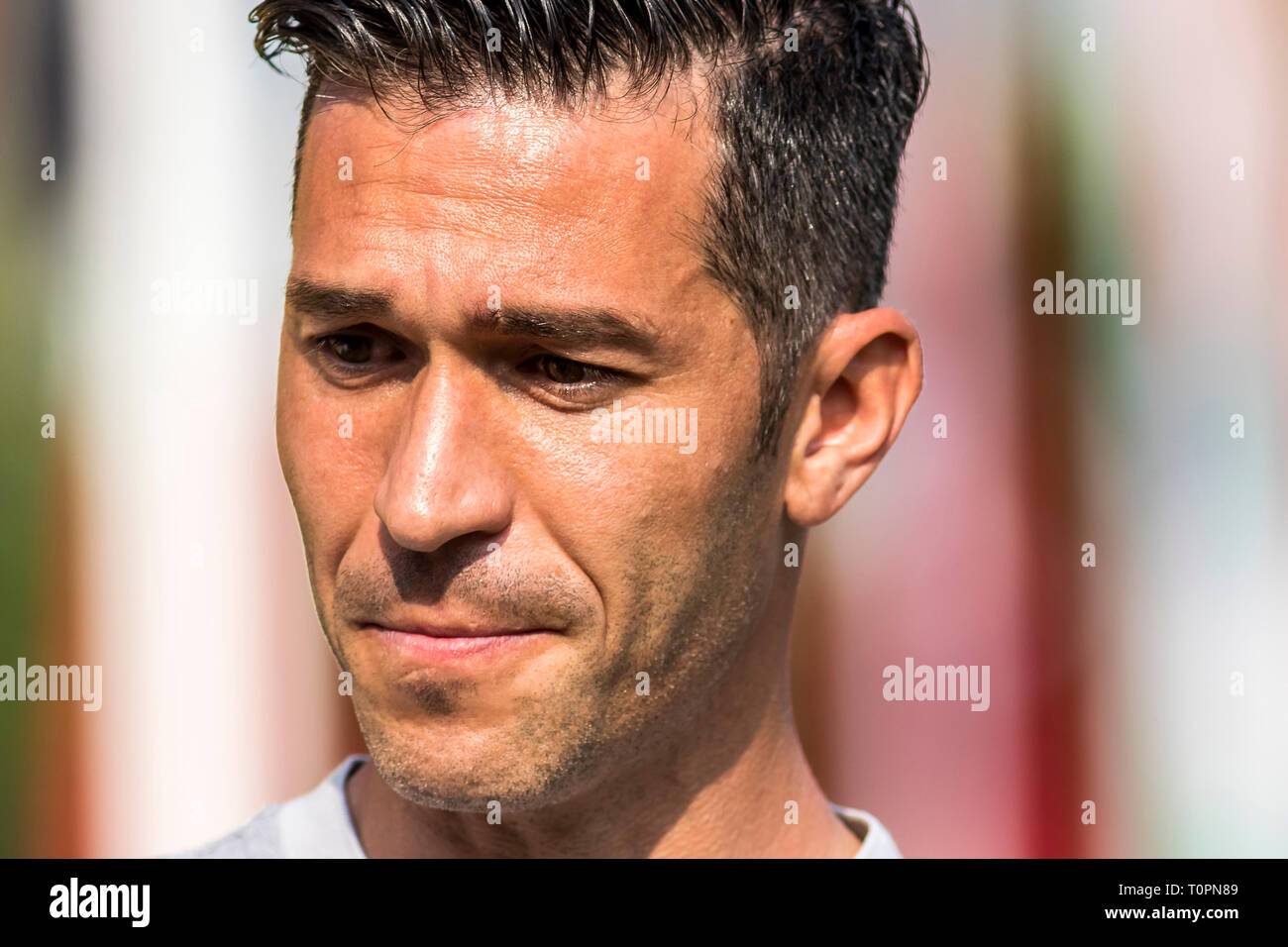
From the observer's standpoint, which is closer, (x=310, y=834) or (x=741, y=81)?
(x=741, y=81)

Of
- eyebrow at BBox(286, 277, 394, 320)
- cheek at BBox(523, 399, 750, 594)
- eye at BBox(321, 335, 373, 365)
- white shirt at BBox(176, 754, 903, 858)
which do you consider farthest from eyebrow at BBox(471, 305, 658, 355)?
white shirt at BBox(176, 754, 903, 858)

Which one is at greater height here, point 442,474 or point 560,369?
point 560,369

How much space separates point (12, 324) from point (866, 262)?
158 inches

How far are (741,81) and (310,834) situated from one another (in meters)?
2.48

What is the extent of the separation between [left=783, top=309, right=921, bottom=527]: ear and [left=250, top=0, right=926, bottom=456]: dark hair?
0.11m

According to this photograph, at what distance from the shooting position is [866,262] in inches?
139

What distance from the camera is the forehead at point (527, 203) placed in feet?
9.25

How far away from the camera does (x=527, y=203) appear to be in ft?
9.32

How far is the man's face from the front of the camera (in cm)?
280

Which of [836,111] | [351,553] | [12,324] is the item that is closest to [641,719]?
[351,553]

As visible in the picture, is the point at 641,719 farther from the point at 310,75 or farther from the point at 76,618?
the point at 76,618

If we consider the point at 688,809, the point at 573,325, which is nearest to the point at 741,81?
the point at 573,325

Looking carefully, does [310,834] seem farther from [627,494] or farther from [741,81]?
[741,81]

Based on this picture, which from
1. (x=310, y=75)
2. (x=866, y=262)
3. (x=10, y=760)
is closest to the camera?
(x=310, y=75)
